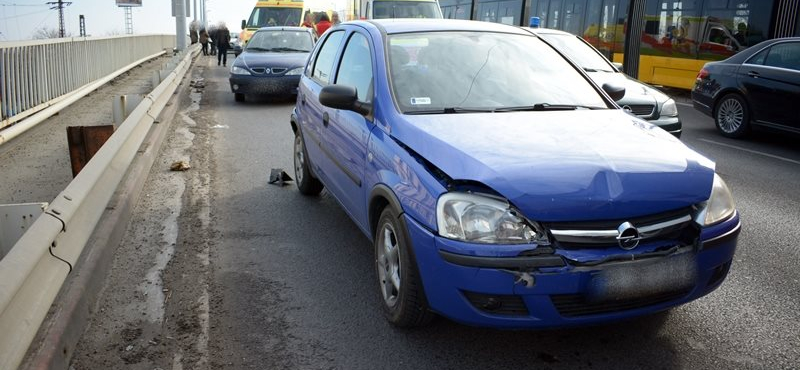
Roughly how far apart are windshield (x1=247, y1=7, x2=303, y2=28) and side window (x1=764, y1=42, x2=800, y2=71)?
18.4 metres

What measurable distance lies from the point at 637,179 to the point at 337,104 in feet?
6.08

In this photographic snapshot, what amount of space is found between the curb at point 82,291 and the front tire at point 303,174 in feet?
4.70

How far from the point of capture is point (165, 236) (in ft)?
18.0

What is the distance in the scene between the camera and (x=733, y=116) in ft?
36.4

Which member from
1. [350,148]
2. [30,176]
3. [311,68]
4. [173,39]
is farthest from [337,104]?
[173,39]

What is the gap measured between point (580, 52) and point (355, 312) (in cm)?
690

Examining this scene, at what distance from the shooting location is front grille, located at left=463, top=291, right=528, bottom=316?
3219 millimetres

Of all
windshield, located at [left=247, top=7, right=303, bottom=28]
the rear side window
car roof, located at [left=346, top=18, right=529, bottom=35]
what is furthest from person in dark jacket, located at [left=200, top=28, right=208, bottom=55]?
car roof, located at [left=346, top=18, right=529, bottom=35]

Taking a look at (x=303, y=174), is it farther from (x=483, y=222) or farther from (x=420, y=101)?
(x=483, y=222)

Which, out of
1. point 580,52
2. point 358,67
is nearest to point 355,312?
point 358,67

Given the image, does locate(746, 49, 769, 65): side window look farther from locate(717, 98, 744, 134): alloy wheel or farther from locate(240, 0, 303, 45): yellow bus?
locate(240, 0, 303, 45): yellow bus

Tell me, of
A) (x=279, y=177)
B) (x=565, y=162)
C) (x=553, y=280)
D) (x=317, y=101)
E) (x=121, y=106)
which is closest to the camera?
(x=553, y=280)

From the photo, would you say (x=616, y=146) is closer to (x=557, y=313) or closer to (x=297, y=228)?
(x=557, y=313)

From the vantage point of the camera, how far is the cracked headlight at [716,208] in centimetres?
345
